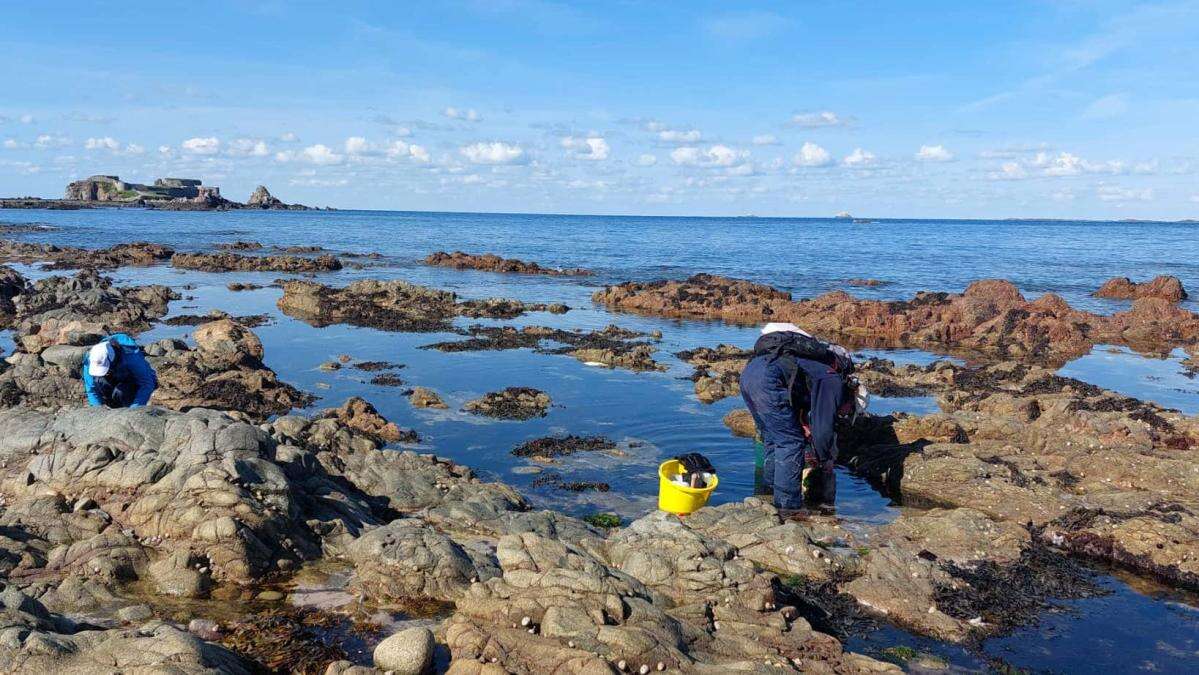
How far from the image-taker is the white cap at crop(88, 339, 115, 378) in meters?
11.5

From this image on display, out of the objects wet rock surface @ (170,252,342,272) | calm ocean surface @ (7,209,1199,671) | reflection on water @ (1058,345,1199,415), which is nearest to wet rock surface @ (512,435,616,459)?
calm ocean surface @ (7,209,1199,671)

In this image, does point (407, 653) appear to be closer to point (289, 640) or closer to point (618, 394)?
point (289, 640)

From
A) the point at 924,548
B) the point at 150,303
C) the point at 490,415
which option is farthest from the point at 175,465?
the point at 150,303

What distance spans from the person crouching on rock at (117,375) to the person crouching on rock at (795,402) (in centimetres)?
901

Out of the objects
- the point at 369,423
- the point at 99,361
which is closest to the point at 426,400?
the point at 369,423

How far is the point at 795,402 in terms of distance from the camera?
10875 mm

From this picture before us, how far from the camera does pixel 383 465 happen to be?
429 inches

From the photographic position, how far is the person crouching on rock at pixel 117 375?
11562mm

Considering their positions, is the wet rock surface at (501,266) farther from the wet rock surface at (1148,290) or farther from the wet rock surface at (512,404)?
the wet rock surface at (512,404)

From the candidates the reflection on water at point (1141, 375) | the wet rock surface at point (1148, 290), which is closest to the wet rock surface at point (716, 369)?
the reflection on water at point (1141, 375)

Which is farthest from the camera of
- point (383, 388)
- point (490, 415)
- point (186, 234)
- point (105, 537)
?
point (186, 234)

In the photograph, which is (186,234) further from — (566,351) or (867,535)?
(867,535)

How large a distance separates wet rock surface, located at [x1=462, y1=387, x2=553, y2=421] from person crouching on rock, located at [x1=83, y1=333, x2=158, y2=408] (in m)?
5.72

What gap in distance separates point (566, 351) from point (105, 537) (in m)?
15.2
